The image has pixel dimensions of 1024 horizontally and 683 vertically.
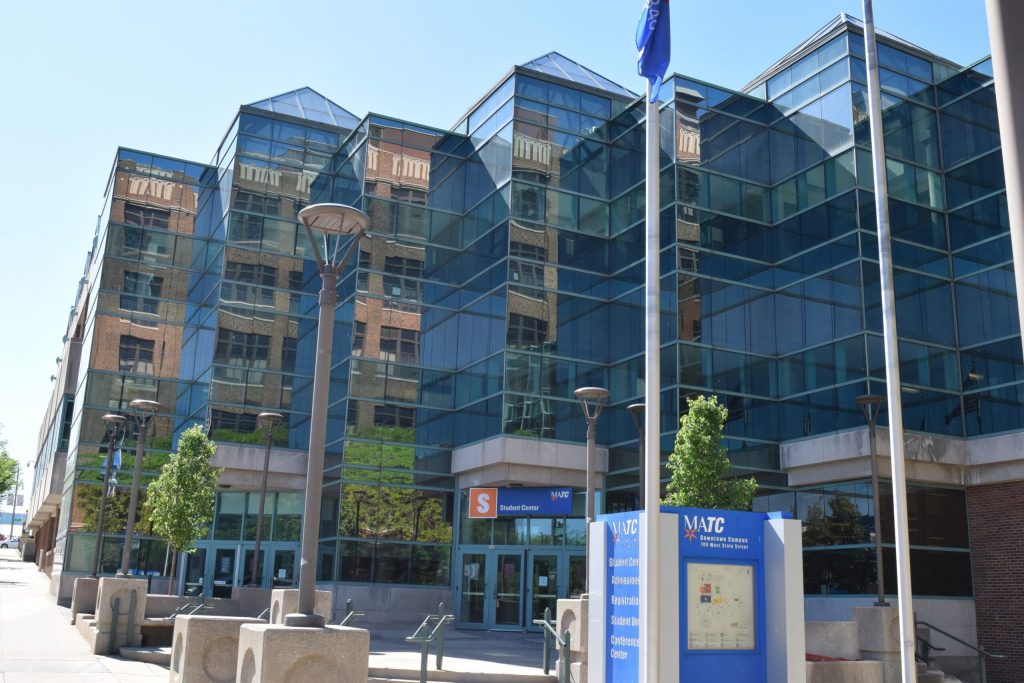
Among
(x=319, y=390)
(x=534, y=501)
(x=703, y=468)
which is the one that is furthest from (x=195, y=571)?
(x=319, y=390)

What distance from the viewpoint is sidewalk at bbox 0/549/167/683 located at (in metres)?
16.1

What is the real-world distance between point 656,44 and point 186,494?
2070 centimetres

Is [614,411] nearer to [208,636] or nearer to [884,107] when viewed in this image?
[884,107]

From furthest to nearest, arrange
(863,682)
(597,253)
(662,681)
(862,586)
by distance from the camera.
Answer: (597,253) < (862,586) < (863,682) < (662,681)

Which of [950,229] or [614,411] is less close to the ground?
[950,229]

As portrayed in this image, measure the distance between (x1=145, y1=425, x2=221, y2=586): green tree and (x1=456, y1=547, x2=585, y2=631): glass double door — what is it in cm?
832

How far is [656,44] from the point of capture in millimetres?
12453

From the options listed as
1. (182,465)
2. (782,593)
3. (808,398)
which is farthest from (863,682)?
(182,465)

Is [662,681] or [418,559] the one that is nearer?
[662,681]

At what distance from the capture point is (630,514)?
1052 centimetres

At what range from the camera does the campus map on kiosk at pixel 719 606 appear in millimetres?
10320

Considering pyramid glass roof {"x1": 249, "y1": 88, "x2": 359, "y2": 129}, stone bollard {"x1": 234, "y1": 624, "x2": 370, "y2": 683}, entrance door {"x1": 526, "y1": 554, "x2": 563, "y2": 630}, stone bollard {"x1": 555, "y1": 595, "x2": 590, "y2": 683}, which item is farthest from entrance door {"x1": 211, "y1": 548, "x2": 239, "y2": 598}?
stone bollard {"x1": 234, "y1": 624, "x2": 370, "y2": 683}

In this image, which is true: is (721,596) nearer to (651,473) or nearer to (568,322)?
(651,473)

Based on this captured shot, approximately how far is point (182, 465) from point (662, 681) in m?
21.4
